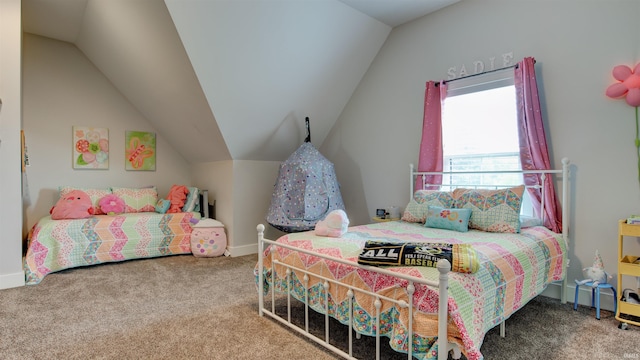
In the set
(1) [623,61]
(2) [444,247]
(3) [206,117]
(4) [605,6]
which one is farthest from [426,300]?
(3) [206,117]

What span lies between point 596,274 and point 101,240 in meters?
4.74

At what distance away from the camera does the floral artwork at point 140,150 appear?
5.07m

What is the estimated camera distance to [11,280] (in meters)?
3.19

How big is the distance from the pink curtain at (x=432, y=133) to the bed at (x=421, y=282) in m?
0.95

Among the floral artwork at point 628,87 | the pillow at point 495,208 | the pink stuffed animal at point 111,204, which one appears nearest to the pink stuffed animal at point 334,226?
the pillow at point 495,208

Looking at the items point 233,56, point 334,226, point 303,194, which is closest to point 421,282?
point 334,226

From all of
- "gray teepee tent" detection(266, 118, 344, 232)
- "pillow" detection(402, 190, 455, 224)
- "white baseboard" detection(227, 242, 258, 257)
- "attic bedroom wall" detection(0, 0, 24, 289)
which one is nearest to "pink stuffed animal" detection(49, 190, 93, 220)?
"attic bedroom wall" detection(0, 0, 24, 289)

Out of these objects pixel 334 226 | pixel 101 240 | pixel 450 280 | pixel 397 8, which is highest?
pixel 397 8

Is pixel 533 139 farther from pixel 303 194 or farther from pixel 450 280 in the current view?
pixel 303 194

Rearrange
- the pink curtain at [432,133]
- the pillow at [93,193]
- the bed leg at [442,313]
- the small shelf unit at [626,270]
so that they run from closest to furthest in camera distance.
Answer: the bed leg at [442,313] < the small shelf unit at [626,270] < the pink curtain at [432,133] < the pillow at [93,193]

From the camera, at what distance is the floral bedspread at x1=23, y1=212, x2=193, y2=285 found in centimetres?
354

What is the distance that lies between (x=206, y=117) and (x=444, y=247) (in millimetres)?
3090

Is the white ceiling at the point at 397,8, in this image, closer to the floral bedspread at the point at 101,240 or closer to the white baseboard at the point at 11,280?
the floral bedspread at the point at 101,240

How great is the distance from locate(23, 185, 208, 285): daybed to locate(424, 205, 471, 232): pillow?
3092 mm
